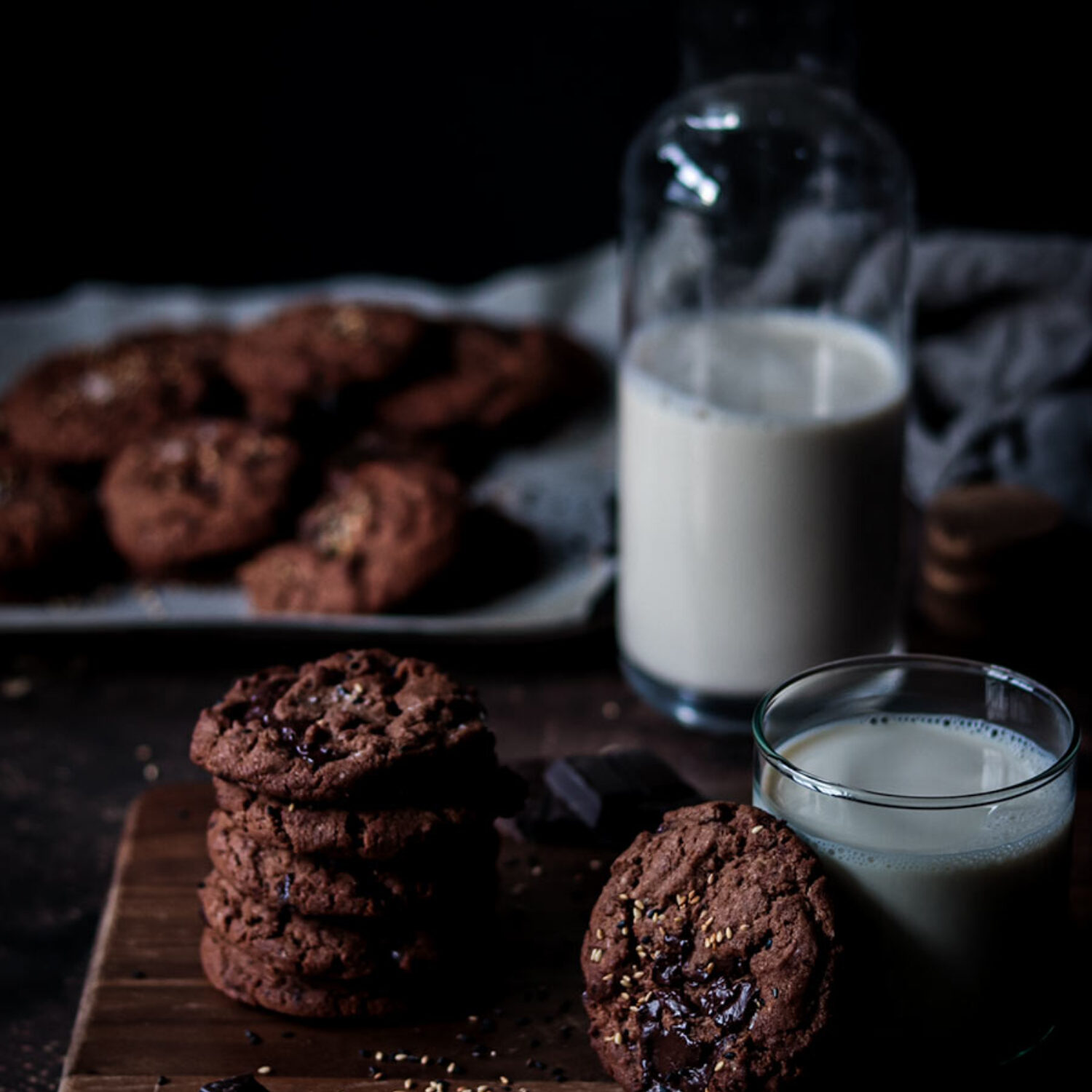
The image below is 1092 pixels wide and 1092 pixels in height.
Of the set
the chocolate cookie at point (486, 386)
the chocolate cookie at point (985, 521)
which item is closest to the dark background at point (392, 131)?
the chocolate cookie at point (486, 386)

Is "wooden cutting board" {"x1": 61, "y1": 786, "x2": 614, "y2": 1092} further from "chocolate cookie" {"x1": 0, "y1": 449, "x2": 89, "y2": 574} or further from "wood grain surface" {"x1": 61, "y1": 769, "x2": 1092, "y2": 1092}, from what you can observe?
"chocolate cookie" {"x1": 0, "y1": 449, "x2": 89, "y2": 574}

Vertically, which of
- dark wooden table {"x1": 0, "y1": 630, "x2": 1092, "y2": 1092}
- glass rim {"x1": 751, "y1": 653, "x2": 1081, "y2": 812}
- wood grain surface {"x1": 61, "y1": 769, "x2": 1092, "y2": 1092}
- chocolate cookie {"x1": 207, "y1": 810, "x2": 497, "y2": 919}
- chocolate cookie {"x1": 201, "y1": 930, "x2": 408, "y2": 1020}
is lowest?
dark wooden table {"x1": 0, "y1": 630, "x2": 1092, "y2": 1092}

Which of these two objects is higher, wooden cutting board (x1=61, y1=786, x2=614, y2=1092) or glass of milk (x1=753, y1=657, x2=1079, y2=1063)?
glass of milk (x1=753, y1=657, x2=1079, y2=1063)

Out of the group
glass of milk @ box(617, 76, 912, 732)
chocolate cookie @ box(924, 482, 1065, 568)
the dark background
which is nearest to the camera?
glass of milk @ box(617, 76, 912, 732)

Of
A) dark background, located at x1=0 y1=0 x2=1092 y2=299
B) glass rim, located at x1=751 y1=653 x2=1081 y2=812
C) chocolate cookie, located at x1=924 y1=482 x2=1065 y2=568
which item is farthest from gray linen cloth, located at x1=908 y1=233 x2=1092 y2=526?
glass rim, located at x1=751 y1=653 x2=1081 y2=812

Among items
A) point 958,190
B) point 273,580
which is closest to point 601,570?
point 273,580
